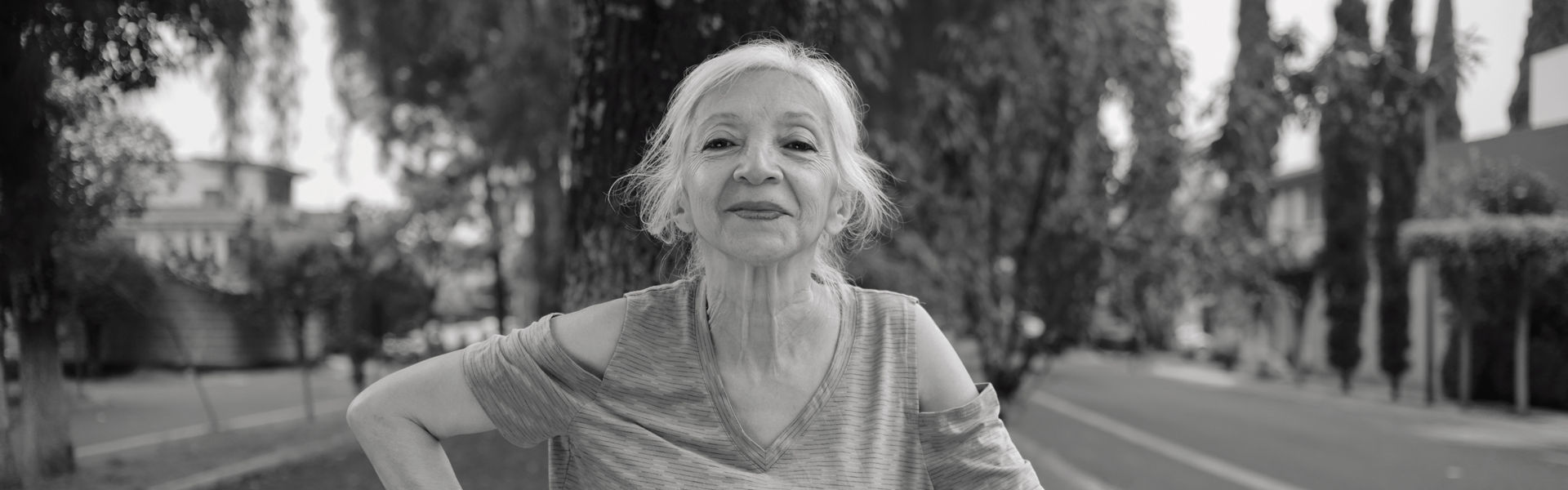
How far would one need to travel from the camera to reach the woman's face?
1.60 metres

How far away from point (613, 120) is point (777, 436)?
1624 millimetres

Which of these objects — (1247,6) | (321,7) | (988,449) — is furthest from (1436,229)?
(988,449)

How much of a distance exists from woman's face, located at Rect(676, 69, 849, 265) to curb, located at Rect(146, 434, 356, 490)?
7286 mm

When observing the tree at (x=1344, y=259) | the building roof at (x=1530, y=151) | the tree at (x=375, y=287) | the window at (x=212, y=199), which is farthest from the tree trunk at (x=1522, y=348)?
the tree at (x=375, y=287)

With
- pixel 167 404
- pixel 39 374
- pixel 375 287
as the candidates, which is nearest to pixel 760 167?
pixel 39 374

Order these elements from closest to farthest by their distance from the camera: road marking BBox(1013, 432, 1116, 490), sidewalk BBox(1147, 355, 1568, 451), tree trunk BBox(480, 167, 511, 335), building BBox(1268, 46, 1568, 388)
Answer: building BBox(1268, 46, 1568, 388)
road marking BBox(1013, 432, 1116, 490)
sidewalk BBox(1147, 355, 1568, 451)
tree trunk BBox(480, 167, 511, 335)

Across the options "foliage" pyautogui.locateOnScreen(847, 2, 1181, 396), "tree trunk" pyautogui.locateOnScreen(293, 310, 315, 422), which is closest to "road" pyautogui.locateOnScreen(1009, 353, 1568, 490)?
"foliage" pyautogui.locateOnScreen(847, 2, 1181, 396)

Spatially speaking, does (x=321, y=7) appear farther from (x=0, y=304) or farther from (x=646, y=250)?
(x=646, y=250)

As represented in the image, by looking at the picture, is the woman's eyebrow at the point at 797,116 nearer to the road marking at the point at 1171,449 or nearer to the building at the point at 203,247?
the building at the point at 203,247

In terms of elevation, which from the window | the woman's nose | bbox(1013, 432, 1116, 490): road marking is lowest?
bbox(1013, 432, 1116, 490): road marking

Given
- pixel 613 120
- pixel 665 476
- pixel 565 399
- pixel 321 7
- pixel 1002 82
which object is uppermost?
pixel 321 7

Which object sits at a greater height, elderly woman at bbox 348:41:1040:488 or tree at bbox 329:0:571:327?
tree at bbox 329:0:571:327

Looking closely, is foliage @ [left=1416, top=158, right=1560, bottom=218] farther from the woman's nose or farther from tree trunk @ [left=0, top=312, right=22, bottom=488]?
tree trunk @ [left=0, top=312, right=22, bottom=488]

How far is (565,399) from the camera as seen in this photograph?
1671 millimetres
